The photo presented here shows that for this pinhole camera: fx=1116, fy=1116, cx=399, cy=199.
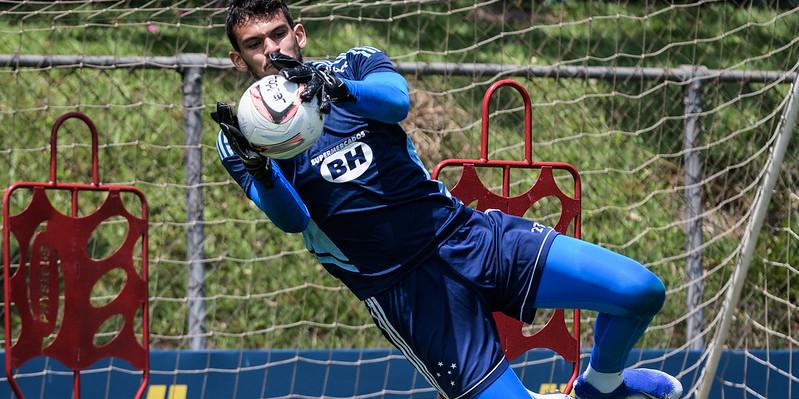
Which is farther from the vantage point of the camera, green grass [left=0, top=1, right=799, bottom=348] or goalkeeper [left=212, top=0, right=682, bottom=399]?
green grass [left=0, top=1, right=799, bottom=348]

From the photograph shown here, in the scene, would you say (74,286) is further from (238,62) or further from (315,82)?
(315,82)

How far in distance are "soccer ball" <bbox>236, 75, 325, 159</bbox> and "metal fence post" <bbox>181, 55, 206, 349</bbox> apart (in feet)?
8.89

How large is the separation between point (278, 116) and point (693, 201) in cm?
370

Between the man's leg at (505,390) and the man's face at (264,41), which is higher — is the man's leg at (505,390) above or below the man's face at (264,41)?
below

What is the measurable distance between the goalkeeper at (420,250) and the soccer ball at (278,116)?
30cm

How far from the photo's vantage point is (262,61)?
3412mm

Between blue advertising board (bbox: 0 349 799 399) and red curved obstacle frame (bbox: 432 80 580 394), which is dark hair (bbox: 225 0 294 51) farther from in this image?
blue advertising board (bbox: 0 349 799 399)

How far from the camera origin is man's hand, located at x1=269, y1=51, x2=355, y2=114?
2914 mm

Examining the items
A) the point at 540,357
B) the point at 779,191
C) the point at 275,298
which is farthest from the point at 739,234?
the point at 275,298

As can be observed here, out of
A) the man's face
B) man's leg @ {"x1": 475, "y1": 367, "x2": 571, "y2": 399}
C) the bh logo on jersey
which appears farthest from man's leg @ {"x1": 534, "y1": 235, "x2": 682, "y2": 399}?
the man's face

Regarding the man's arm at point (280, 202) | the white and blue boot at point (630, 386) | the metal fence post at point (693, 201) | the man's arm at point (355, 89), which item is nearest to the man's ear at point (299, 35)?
the man's arm at point (355, 89)

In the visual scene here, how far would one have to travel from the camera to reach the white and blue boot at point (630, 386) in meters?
3.45

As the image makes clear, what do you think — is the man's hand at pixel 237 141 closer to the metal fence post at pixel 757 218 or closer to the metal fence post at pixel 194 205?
the metal fence post at pixel 757 218

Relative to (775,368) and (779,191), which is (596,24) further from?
(775,368)
